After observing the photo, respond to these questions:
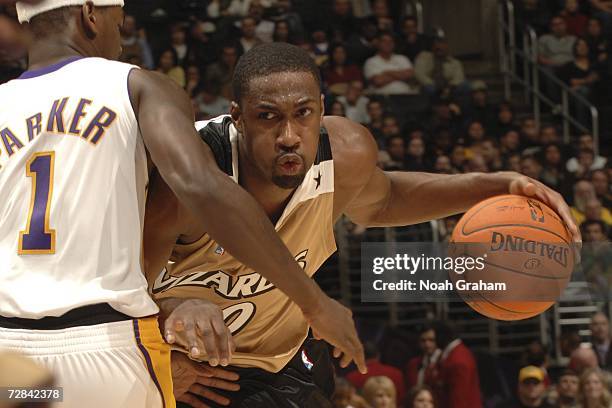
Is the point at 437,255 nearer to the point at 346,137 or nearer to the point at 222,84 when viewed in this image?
the point at 346,137

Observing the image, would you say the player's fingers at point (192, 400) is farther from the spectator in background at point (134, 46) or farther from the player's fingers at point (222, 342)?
the spectator in background at point (134, 46)

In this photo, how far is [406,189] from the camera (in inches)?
142

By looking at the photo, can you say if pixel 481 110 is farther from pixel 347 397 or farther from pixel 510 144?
pixel 347 397

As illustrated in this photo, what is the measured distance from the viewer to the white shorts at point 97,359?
90.0 inches

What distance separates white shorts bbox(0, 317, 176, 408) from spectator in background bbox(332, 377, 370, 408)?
374 centimetres

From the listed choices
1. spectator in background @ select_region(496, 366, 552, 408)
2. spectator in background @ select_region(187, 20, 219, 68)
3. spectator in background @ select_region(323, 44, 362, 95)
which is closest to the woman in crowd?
spectator in background @ select_region(496, 366, 552, 408)

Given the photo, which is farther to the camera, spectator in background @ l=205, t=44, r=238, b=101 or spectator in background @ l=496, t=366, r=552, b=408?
spectator in background @ l=205, t=44, r=238, b=101

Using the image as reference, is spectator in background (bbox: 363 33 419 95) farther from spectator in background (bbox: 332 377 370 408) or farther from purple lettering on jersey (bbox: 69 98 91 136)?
purple lettering on jersey (bbox: 69 98 91 136)

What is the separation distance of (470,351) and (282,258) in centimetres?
423

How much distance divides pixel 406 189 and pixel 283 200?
0.66 meters

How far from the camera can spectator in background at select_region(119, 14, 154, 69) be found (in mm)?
9469

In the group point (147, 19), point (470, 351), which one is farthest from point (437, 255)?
point (147, 19)

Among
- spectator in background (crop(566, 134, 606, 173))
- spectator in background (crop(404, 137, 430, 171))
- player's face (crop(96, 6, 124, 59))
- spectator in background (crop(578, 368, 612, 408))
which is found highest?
player's face (crop(96, 6, 124, 59))

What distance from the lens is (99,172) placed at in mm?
2373
